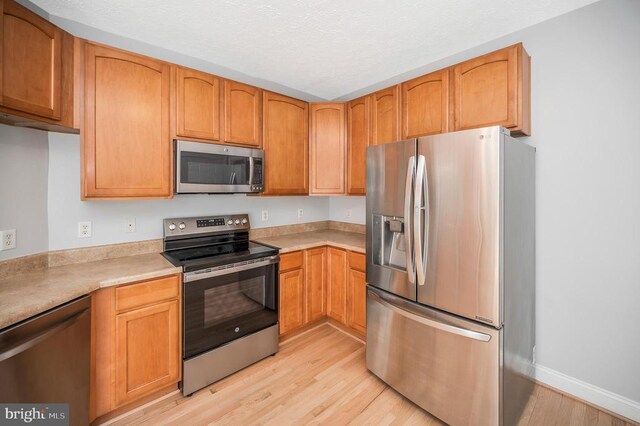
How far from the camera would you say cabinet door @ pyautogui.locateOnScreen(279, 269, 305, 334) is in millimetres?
2637

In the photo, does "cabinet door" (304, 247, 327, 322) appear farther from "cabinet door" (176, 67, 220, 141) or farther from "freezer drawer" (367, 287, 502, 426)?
"cabinet door" (176, 67, 220, 141)

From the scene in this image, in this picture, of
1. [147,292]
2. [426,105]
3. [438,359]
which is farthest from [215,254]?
[426,105]

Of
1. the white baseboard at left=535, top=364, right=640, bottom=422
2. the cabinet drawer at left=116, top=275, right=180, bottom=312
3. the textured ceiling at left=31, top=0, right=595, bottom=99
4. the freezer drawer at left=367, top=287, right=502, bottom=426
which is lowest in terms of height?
the white baseboard at left=535, top=364, right=640, bottom=422

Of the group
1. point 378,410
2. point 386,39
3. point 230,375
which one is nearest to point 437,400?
point 378,410

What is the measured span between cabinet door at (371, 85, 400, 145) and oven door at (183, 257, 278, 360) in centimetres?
152

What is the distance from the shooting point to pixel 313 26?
6.64ft

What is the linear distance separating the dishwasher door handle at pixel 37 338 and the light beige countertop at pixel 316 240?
1.47 m

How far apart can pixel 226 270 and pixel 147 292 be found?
525 mm

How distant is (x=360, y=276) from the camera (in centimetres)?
267

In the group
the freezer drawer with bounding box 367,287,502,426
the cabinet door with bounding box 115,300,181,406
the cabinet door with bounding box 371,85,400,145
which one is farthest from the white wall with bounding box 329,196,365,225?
the cabinet door with bounding box 115,300,181,406

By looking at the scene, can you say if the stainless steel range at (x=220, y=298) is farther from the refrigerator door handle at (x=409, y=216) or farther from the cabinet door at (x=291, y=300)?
the refrigerator door handle at (x=409, y=216)

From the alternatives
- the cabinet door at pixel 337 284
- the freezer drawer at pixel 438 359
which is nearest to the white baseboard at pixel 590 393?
the freezer drawer at pixel 438 359

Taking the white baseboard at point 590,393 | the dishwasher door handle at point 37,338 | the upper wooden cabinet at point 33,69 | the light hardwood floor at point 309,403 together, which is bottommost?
the light hardwood floor at point 309,403

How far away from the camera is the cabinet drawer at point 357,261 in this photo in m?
2.63
